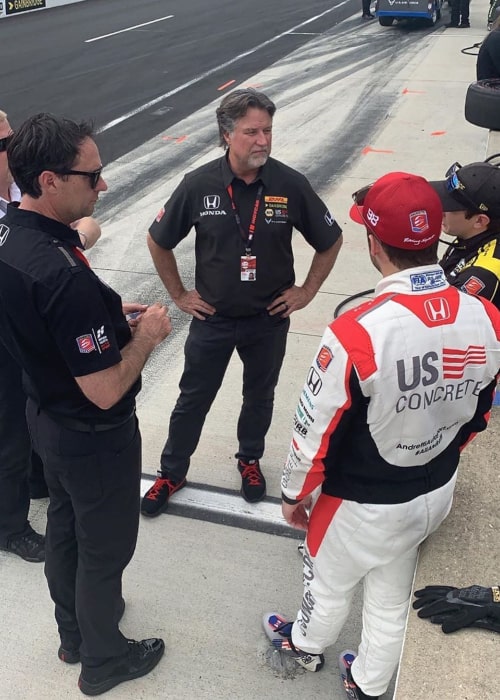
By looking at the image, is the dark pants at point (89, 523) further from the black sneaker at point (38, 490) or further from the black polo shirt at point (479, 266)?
the black polo shirt at point (479, 266)

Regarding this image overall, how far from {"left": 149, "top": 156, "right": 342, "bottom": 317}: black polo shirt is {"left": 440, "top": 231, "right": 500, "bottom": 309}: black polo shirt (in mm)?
731

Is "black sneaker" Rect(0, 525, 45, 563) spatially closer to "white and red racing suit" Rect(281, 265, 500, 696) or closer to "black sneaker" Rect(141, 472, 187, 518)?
"black sneaker" Rect(141, 472, 187, 518)

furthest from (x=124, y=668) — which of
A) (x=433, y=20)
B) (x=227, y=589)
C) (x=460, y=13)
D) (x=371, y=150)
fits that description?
(x=460, y=13)

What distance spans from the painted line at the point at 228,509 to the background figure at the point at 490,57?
5.87m

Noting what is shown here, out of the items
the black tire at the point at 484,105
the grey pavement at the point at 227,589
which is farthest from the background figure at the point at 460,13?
the grey pavement at the point at 227,589

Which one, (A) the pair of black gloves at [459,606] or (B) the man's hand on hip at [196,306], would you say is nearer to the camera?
(A) the pair of black gloves at [459,606]

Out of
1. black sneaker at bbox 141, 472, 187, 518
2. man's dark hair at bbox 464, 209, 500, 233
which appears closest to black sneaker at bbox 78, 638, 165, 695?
black sneaker at bbox 141, 472, 187, 518

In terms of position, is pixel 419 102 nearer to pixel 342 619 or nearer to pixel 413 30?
pixel 413 30

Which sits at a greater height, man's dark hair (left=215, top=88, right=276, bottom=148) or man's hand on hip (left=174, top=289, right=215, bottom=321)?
man's dark hair (left=215, top=88, right=276, bottom=148)

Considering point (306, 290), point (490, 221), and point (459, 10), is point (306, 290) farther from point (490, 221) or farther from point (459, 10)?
point (459, 10)

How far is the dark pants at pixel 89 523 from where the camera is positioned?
2.38m

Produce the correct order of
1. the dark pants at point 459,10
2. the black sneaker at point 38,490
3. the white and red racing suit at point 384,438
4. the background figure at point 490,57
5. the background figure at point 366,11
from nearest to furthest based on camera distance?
the white and red racing suit at point 384,438 → the black sneaker at point 38,490 → the background figure at point 490,57 → the dark pants at point 459,10 → the background figure at point 366,11

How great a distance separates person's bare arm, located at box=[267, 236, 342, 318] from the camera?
11.5ft

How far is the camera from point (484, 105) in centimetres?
689
